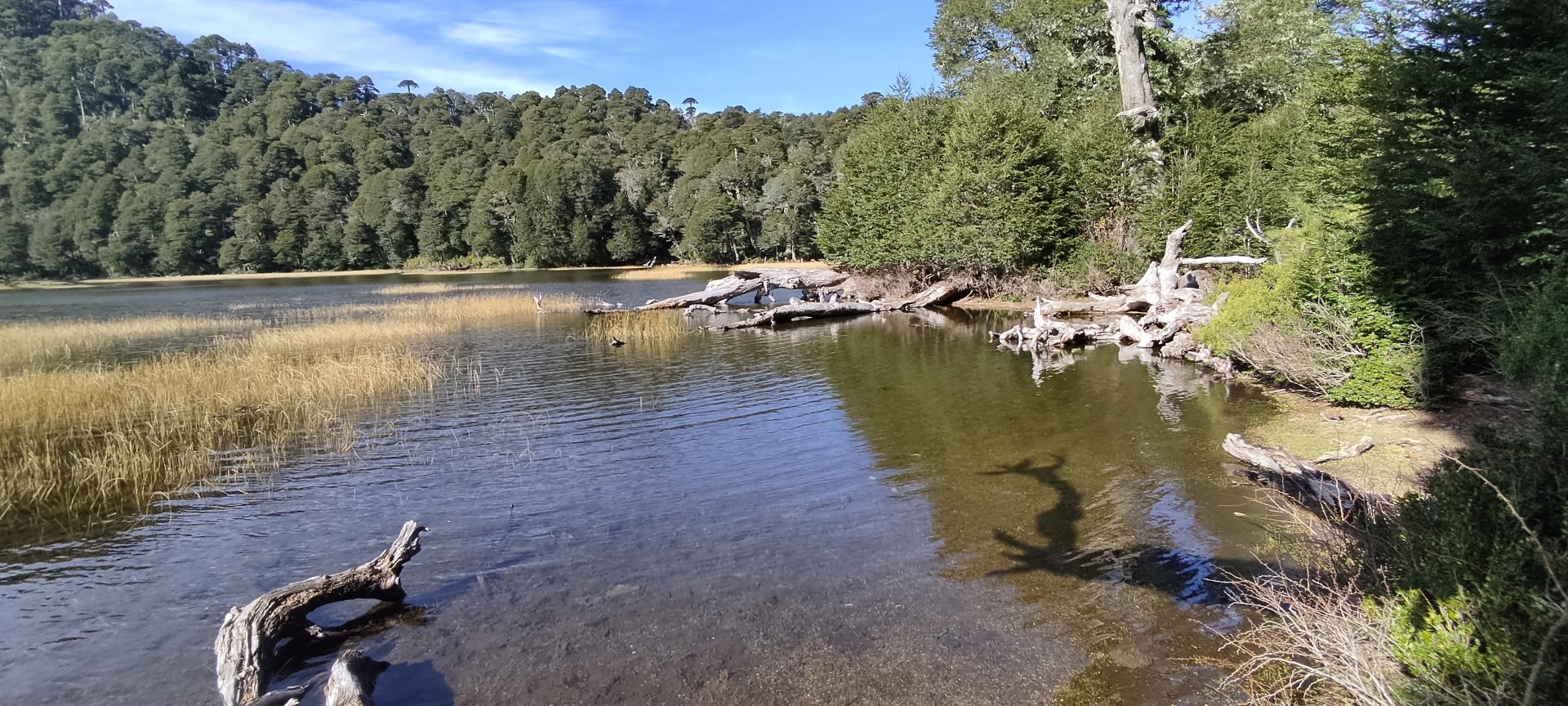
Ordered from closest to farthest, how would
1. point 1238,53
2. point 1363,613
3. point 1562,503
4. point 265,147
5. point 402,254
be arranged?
point 1562,503 → point 1363,613 → point 1238,53 → point 402,254 → point 265,147

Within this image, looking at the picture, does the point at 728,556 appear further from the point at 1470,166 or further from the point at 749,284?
the point at 749,284

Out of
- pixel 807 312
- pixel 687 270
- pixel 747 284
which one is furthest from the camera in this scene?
pixel 687 270

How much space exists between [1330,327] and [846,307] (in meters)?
19.1

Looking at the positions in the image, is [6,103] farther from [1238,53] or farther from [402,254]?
[1238,53]

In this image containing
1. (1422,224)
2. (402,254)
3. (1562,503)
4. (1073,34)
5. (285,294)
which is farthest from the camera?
(402,254)

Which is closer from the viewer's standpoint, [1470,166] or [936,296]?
[1470,166]

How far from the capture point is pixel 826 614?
581cm

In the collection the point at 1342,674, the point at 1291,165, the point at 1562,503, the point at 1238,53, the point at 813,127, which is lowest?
the point at 1342,674

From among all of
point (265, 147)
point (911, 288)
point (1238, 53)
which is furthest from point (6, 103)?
point (1238, 53)

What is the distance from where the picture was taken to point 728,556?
700 centimetres

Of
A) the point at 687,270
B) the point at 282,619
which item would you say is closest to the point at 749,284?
the point at 282,619

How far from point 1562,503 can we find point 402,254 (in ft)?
307

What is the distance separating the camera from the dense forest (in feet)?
11.6

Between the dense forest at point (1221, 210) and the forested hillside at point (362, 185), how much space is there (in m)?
0.41
